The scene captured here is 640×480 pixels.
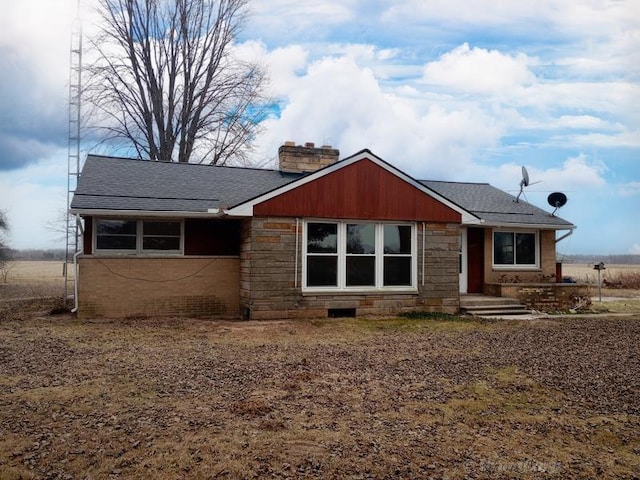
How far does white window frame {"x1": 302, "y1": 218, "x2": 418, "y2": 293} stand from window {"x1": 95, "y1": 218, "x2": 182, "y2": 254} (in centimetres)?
359

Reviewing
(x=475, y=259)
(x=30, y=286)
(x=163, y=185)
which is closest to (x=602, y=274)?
(x=475, y=259)

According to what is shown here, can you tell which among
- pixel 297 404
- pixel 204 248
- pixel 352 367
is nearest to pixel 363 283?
pixel 204 248

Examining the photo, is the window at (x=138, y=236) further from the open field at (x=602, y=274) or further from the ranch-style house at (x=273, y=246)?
the open field at (x=602, y=274)

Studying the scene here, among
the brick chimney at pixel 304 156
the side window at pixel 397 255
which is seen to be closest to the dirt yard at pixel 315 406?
the side window at pixel 397 255

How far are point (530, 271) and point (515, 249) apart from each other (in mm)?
859

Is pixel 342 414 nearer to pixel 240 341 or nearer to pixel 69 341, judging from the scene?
pixel 240 341

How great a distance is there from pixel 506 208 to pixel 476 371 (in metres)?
10.7

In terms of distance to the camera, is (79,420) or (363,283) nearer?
(79,420)

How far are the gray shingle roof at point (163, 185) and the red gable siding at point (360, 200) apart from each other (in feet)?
4.44

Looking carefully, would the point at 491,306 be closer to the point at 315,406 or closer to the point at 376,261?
the point at 376,261

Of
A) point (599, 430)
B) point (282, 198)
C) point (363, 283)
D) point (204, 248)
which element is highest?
point (282, 198)

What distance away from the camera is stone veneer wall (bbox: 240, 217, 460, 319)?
473 inches

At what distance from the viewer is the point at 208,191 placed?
1423 cm

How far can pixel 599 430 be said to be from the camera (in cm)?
507
